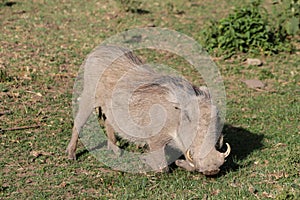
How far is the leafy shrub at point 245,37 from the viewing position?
8.12m

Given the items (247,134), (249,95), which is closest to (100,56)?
(247,134)

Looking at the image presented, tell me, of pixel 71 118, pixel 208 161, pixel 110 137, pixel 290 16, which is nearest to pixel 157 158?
pixel 208 161

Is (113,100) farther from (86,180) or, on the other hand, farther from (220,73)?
(220,73)

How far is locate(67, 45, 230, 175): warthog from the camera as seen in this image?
13.7 ft

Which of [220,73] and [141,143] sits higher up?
[141,143]

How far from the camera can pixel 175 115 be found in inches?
174

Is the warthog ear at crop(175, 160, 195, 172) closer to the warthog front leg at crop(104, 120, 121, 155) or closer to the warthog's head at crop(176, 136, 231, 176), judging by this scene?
the warthog's head at crop(176, 136, 231, 176)

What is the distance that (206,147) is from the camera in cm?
410

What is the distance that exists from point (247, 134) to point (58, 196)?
225 centimetres

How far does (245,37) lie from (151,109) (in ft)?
12.9

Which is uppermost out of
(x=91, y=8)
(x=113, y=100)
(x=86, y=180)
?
(x=113, y=100)

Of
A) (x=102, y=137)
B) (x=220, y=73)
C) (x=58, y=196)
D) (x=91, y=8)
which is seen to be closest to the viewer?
(x=58, y=196)

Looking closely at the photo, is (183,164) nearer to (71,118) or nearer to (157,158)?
(157,158)

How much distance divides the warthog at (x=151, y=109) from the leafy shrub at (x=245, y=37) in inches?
126
